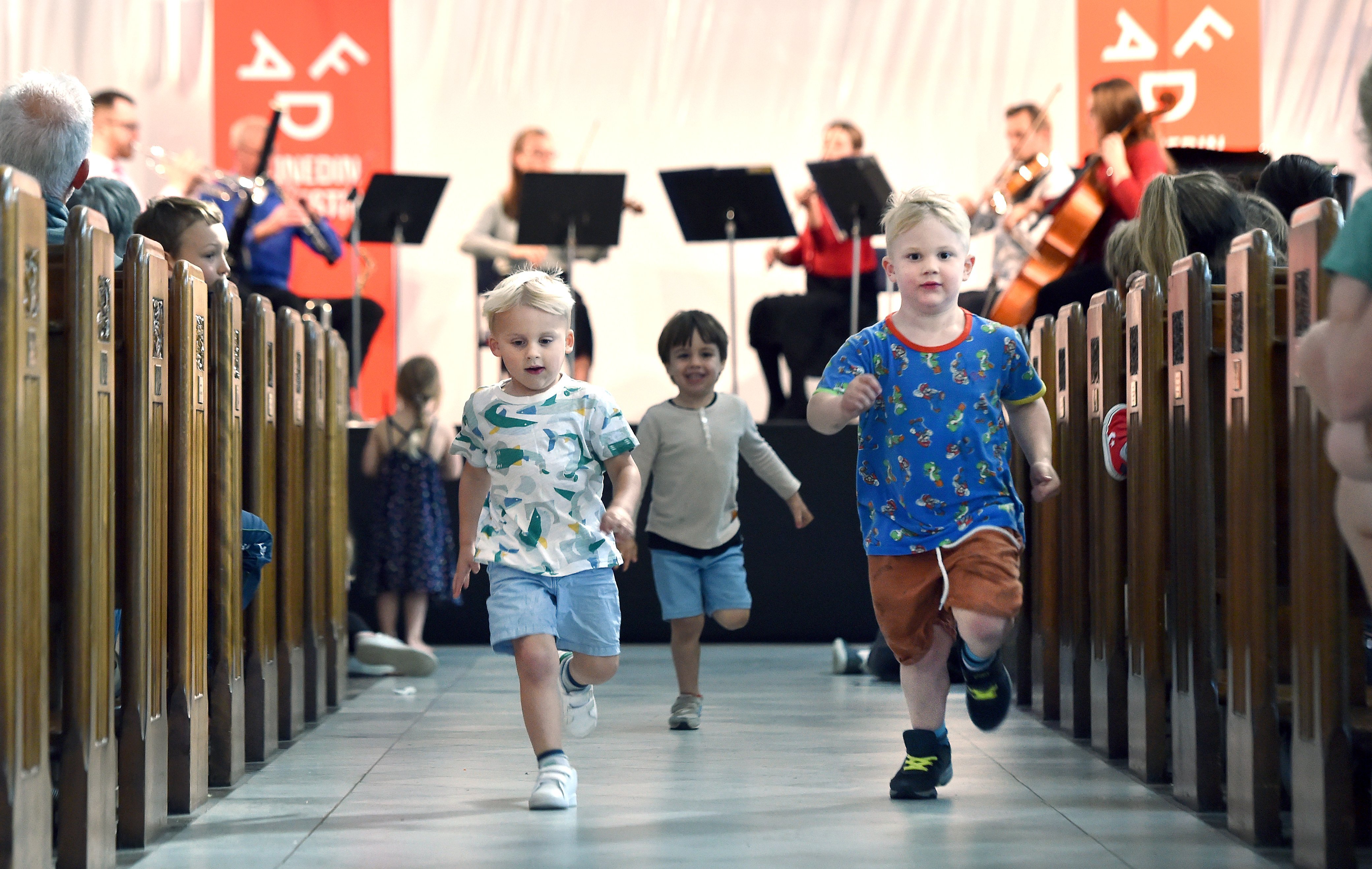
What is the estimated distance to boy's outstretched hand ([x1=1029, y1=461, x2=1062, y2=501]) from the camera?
3.01m

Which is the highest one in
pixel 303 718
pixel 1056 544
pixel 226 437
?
pixel 226 437

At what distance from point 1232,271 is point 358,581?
14.2 feet

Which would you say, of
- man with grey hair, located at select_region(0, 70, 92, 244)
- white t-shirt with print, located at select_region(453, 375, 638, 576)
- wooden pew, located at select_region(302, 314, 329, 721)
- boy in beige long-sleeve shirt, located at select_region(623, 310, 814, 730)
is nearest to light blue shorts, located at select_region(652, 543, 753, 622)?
boy in beige long-sleeve shirt, located at select_region(623, 310, 814, 730)

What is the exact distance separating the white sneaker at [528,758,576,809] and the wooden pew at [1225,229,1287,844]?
1210mm

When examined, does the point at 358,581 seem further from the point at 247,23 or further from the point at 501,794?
the point at 247,23

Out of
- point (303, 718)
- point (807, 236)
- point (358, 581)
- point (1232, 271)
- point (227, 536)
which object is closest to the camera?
point (1232, 271)

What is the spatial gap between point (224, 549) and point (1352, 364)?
91.2 inches

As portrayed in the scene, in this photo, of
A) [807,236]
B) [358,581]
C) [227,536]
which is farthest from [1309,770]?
[807,236]

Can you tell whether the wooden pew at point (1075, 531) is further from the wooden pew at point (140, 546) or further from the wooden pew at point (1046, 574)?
the wooden pew at point (140, 546)

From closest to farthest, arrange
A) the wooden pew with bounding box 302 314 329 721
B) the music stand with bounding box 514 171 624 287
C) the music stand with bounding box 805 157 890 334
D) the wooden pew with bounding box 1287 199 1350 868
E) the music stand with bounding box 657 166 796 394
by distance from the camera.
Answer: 1. the wooden pew with bounding box 1287 199 1350 868
2. the wooden pew with bounding box 302 314 329 721
3. the music stand with bounding box 805 157 890 334
4. the music stand with bounding box 657 166 796 394
5. the music stand with bounding box 514 171 624 287

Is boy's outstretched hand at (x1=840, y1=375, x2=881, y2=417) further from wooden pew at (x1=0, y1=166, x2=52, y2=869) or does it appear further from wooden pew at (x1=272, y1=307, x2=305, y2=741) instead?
wooden pew at (x1=272, y1=307, x2=305, y2=741)

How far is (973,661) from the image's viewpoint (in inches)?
120

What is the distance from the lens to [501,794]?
3166mm

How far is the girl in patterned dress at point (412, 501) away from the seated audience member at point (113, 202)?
1975 mm
